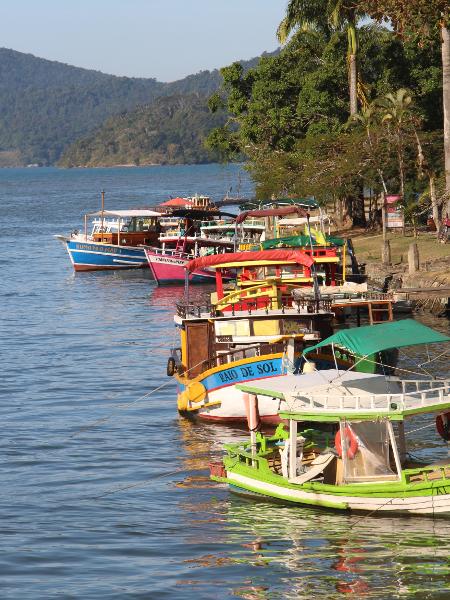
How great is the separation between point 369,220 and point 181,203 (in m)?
17.7

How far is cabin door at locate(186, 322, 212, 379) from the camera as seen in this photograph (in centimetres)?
3331

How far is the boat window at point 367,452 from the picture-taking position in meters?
23.0

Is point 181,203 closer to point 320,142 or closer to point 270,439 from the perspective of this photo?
point 320,142

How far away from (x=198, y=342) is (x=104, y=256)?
43.1 meters

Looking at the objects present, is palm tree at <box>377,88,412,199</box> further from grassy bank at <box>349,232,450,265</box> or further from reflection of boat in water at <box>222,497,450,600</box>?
reflection of boat in water at <box>222,497,450,600</box>

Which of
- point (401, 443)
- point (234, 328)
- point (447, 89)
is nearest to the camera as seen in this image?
point (401, 443)

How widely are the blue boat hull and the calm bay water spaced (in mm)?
31982

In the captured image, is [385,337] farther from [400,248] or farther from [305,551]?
[400,248]

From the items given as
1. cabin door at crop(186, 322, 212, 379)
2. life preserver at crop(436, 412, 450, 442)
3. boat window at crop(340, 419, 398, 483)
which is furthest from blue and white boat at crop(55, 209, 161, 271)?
boat window at crop(340, 419, 398, 483)

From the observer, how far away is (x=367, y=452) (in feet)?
75.9

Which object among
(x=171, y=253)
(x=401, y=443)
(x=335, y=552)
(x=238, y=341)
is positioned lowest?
(x=335, y=552)

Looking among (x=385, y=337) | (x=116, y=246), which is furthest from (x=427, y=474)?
(x=116, y=246)

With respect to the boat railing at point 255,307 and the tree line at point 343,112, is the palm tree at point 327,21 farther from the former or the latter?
the boat railing at point 255,307

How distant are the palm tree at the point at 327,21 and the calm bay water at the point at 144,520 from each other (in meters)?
32.8
